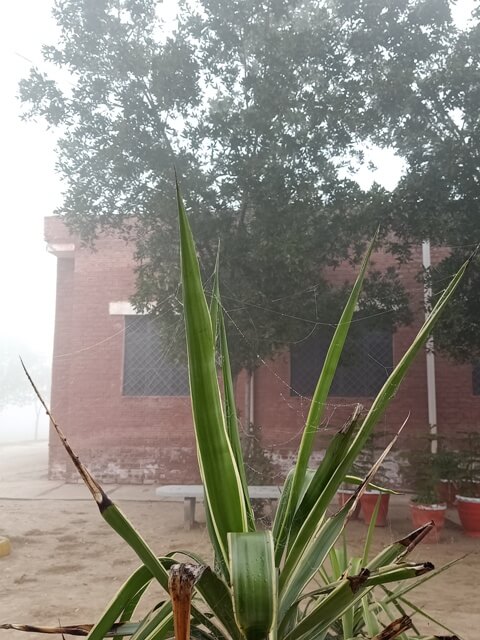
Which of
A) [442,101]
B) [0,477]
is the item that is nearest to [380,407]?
[442,101]

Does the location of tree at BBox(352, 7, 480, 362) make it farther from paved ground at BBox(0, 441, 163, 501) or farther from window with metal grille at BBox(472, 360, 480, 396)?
paved ground at BBox(0, 441, 163, 501)

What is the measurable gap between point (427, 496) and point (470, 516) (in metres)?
0.51

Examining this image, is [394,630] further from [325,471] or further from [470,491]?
[470,491]

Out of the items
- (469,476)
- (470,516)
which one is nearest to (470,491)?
(469,476)

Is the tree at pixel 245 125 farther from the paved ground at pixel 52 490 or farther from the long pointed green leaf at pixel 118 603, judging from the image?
the long pointed green leaf at pixel 118 603

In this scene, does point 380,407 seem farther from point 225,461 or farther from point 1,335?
point 1,335

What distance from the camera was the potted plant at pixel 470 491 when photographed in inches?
239

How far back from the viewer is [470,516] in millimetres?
6098

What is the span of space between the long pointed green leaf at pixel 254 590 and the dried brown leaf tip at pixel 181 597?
0.08 meters

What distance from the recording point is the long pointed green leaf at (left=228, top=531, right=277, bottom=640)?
0.72 meters

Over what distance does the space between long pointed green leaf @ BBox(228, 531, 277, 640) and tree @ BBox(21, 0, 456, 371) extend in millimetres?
5620

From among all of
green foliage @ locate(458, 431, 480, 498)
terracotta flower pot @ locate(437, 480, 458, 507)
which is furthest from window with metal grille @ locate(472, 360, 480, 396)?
green foliage @ locate(458, 431, 480, 498)

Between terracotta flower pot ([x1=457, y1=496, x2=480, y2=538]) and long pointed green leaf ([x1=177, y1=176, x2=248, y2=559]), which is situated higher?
long pointed green leaf ([x1=177, y1=176, x2=248, y2=559])

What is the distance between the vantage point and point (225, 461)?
931mm
